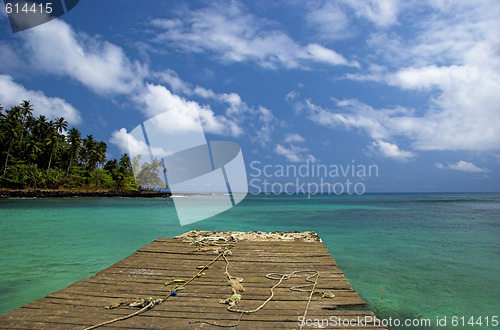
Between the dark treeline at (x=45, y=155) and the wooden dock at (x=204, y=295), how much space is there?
66869 mm

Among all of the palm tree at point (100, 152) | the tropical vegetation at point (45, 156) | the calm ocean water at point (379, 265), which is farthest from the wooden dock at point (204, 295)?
the palm tree at point (100, 152)

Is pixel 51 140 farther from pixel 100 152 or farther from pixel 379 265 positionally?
pixel 379 265

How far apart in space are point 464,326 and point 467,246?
10.3m

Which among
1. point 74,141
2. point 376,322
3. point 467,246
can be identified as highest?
point 74,141

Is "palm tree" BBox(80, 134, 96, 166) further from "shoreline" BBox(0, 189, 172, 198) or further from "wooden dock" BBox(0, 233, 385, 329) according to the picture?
"wooden dock" BBox(0, 233, 385, 329)

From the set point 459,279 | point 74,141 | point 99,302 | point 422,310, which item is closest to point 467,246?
point 459,279

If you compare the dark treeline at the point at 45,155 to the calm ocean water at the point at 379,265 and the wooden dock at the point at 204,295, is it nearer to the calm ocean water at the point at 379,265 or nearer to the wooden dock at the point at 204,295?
the calm ocean water at the point at 379,265

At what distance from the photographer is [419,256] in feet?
38.7

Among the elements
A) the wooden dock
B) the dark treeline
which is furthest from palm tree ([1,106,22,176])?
the wooden dock

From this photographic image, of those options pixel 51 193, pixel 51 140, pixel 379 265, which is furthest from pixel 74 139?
pixel 379 265

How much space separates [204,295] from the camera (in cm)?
444

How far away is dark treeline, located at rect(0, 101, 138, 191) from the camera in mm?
59594

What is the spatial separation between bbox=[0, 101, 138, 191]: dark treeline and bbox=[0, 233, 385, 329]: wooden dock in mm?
66869

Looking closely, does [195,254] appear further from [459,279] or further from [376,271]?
[459,279]
